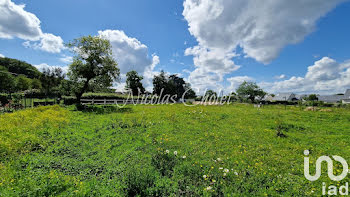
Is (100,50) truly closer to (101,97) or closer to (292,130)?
(101,97)

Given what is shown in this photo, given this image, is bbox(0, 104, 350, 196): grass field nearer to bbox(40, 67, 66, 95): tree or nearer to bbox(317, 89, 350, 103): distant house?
bbox(40, 67, 66, 95): tree

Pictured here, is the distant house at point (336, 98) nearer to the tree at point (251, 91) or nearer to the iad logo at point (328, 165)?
the tree at point (251, 91)

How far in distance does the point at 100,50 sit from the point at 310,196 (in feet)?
72.7

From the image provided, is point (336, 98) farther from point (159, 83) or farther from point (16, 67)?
point (16, 67)

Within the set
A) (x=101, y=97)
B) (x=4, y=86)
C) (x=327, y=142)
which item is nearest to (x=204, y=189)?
(x=327, y=142)

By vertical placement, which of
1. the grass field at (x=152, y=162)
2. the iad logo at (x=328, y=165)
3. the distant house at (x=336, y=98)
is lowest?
the iad logo at (x=328, y=165)

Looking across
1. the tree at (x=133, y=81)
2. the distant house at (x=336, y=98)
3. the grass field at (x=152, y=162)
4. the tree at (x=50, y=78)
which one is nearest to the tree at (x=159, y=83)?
the tree at (x=133, y=81)

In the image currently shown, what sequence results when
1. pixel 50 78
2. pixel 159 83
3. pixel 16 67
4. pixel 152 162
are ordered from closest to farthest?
pixel 152 162
pixel 50 78
pixel 159 83
pixel 16 67

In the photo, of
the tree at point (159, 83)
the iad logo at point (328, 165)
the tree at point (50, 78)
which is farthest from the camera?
the tree at point (159, 83)

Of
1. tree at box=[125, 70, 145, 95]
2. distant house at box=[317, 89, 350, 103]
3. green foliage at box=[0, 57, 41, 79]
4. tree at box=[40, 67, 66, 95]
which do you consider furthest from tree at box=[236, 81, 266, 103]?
green foliage at box=[0, 57, 41, 79]

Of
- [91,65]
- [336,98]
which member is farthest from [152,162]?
[336,98]

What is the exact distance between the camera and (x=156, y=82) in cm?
6191

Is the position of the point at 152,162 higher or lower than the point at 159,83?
lower

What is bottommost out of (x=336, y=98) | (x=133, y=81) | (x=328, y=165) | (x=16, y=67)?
(x=328, y=165)
